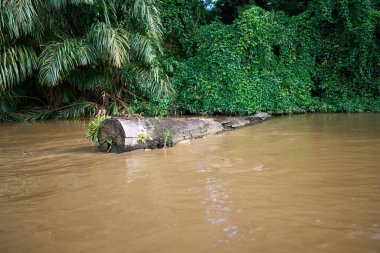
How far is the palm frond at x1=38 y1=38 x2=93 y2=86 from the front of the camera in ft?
33.3

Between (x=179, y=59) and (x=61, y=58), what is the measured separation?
18.7 feet

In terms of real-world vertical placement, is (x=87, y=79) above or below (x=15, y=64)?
below

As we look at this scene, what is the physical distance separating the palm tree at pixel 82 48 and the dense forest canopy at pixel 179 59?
0.03 metres

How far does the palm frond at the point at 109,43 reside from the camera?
1029cm

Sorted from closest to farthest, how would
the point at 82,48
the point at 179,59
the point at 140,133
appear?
the point at 140,133, the point at 82,48, the point at 179,59

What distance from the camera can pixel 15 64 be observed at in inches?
403

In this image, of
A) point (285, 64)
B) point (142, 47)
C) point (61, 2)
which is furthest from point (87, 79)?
point (285, 64)

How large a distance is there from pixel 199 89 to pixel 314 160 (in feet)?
28.7

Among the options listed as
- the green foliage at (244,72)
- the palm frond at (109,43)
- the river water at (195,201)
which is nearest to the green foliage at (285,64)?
the green foliage at (244,72)

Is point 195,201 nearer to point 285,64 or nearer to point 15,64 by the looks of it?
point 15,64

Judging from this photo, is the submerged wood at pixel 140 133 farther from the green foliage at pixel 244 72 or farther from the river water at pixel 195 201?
the green foliage at pixel 244 72

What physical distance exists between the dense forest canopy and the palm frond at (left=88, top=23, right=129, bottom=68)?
0.11ft

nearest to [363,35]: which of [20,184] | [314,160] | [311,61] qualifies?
[311,61]

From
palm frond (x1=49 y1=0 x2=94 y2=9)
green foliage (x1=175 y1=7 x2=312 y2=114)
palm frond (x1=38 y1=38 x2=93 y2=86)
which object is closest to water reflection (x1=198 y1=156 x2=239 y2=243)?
palm frond (x1=38 y1=38 x2=93 y2=86)
